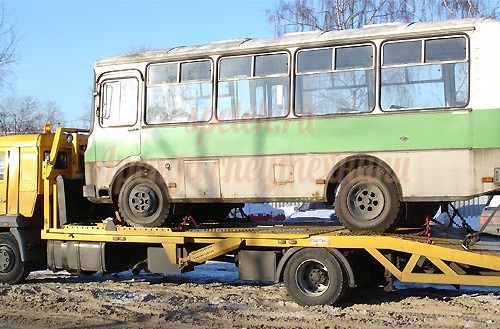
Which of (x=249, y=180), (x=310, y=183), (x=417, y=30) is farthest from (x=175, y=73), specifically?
(x=417, y=30)

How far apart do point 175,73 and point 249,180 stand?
212 centimetres

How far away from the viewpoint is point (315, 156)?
32.1ft

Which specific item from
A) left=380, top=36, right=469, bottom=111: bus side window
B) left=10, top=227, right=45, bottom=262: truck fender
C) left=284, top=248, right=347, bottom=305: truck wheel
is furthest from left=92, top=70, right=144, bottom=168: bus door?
left=380, top=36, right=469, bottom=111: bus side window

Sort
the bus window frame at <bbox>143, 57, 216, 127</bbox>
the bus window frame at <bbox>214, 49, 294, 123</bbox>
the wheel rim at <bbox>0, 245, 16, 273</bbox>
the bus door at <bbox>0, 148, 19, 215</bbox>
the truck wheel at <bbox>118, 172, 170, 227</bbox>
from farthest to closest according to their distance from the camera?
the bus door at <bbox>0, 148, 19, 215</bbox>
the wheel rim at <bbox>0, 245, 16, 273</bbox>
the truck wheel at <bbox>118, 172, 170, 227</bbox>
the bus window frame at <bbox>143, 57, 216, 127</bbox>
the bus window frame at <bbox>214, 49, 294, 123</bbox>

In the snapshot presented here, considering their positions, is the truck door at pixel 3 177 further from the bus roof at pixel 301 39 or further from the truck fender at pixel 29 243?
the bus roof at pixel 301 39

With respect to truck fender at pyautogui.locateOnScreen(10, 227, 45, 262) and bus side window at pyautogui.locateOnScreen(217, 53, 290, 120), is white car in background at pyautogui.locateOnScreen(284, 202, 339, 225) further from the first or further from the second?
truck fender at pyautogui.locateOnScreen(10, 227, 45, 262)

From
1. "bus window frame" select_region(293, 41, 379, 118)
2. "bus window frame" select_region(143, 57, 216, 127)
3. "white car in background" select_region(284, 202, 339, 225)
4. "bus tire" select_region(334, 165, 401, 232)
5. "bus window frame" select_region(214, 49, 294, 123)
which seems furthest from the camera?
"white car in background" select_region(284, 202, 339, 225)

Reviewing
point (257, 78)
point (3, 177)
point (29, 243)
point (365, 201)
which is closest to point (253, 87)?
point (257, 78)

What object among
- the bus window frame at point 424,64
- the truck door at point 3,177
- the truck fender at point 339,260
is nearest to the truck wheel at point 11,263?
the truck door at point 3,177

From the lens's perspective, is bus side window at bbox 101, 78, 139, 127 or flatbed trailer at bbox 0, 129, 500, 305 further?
bus side window at bbox 101, 78, 139, 127

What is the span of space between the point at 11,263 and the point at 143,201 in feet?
9.62

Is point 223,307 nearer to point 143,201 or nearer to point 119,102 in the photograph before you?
point 143,201

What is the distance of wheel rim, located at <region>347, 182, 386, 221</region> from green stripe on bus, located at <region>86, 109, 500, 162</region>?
516 mm

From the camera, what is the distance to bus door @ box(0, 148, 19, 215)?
1230cm
